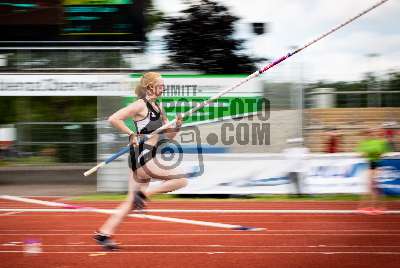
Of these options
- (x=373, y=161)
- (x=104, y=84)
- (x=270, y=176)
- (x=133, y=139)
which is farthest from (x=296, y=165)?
(x=133, y=139)

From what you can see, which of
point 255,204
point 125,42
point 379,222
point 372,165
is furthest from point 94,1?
point 379,222

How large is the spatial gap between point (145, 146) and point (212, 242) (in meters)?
1.90

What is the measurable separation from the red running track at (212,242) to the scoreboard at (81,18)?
821 cm

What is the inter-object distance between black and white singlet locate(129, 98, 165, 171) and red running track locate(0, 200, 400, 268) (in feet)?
3.33

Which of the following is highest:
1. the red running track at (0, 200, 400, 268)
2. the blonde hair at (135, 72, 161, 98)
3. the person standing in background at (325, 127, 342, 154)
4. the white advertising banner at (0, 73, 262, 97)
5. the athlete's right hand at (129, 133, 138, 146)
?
the white advertising banner at (0, 73, 262, 97)

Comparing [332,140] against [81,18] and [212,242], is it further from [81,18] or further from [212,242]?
[212,242]

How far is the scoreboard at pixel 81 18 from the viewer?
19172 mm

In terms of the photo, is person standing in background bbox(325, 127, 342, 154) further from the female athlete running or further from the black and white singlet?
the black and white singlet

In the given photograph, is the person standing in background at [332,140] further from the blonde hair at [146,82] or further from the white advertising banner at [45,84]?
the blonde hair at [146,82]

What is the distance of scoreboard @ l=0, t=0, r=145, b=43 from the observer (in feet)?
62.9

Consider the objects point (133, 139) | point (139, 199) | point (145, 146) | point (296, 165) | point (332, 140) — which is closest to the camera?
point (133, 139)

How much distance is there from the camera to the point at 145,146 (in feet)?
22.8

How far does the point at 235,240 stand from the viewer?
838cm

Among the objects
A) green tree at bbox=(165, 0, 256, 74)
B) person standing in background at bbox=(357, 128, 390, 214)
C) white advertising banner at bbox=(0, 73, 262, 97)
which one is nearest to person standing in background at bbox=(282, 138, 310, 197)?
white advertising banner at bbox=(0, 73, 262, 97)
